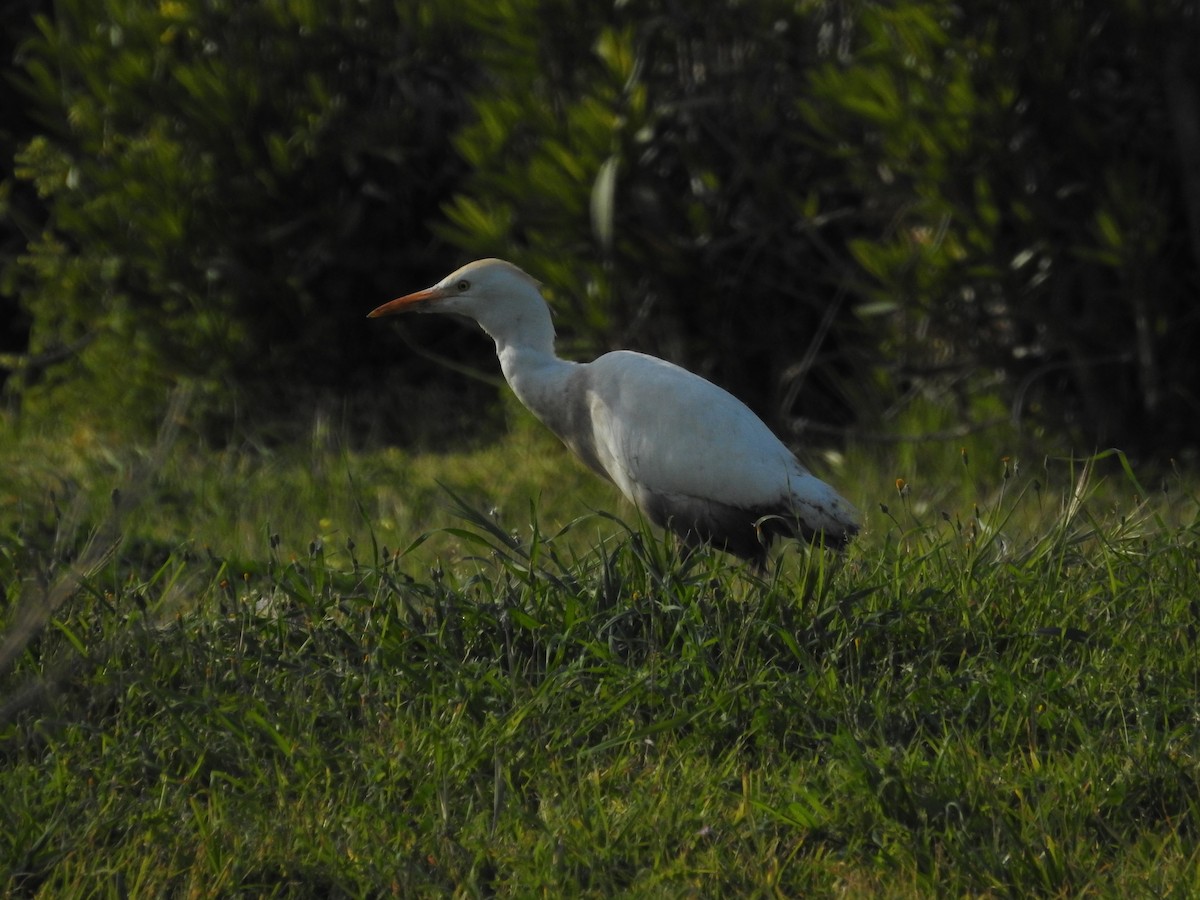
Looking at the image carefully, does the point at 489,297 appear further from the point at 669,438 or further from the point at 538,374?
the point at 669,438

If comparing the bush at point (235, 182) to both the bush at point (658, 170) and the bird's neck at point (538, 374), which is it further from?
the bird's neck at point (538, 374)

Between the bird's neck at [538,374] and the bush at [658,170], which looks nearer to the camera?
the bird's neck at [538,374]

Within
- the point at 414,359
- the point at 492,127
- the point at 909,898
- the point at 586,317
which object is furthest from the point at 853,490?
the point at 909,898

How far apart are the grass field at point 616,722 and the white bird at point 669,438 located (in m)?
0.46

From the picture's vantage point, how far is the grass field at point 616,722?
2998 millimetres

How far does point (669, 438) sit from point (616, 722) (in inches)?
53.9

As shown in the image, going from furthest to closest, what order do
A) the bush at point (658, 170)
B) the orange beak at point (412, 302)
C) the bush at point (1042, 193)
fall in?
the bush at point (658, 170), the bush at point (1042, 193), the orange beak at point (412, 302)

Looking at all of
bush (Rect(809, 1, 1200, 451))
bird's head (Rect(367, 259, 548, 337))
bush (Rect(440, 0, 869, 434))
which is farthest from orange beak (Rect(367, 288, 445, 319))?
bush (Rect(809, 1, 1200, 451))

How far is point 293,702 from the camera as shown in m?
3.47

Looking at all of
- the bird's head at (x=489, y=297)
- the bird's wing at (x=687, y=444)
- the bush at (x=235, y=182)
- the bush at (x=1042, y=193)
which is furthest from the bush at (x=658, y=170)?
the bird's wing at (x=687, y=444)

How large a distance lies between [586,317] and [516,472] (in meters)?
0.64

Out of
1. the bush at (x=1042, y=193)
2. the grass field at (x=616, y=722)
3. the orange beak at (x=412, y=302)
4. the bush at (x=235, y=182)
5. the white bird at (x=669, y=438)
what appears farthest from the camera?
the bush at (x=235, y=182)

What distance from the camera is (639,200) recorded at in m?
6.52

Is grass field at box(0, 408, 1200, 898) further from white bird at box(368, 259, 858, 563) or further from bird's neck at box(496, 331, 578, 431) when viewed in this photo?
bird's neck at box(496, 331, 578, 431)
